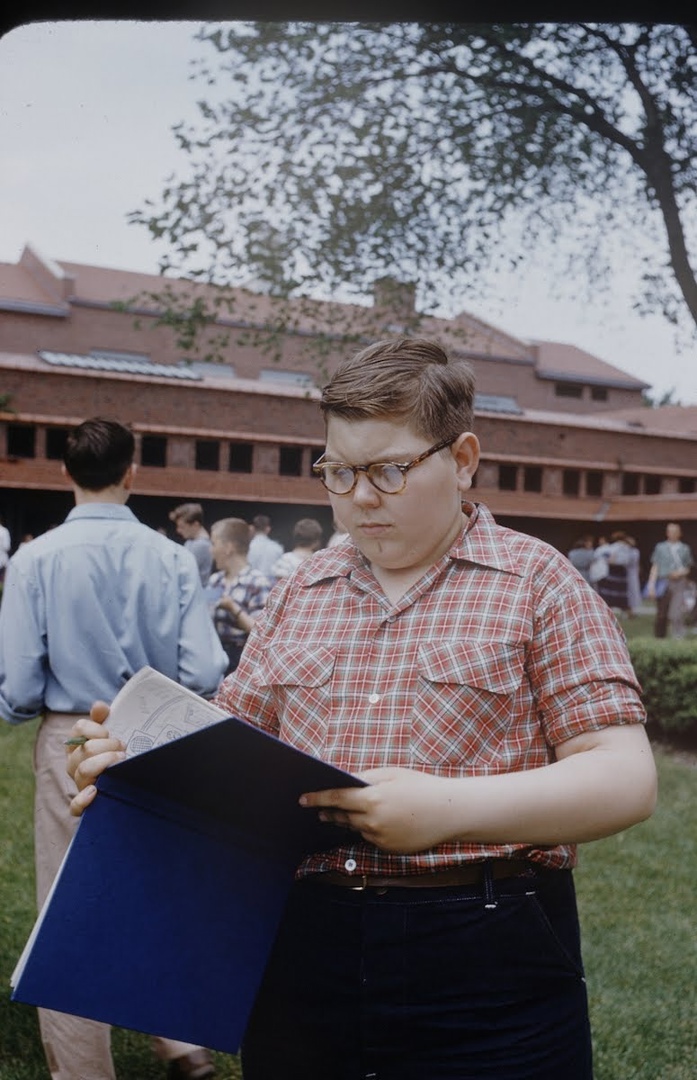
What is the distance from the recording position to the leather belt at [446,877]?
114 cm

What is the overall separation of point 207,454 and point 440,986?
6.08 meters

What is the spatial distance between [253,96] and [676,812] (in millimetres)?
4924

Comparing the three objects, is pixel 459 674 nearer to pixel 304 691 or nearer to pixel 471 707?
pixel 471 707

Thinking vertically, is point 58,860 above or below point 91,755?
below

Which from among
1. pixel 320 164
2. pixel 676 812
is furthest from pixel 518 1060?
pixel 320 164

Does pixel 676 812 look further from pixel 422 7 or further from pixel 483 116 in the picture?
pixel 422 7

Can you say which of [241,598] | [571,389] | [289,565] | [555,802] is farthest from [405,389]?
[571,389]

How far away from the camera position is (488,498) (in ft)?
23.0

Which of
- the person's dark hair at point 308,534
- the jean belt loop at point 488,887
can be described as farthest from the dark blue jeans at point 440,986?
the person's dark hair at point 308,534

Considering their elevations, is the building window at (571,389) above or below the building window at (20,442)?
above

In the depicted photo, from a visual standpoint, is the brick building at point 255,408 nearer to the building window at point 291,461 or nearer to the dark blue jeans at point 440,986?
the building window at point 291,461

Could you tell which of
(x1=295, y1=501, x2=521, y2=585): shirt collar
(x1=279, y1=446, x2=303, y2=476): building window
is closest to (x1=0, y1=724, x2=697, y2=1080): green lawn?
(x1=295, y1=501, x2=521, y2=585): shirt collar

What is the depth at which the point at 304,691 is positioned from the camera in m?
1.21

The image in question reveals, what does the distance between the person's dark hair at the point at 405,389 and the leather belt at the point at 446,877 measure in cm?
48
